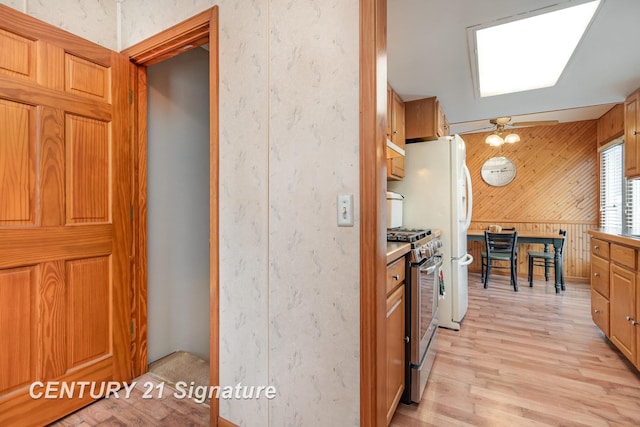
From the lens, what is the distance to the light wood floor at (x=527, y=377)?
164 centimetres

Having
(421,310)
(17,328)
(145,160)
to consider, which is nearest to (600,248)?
(421,310)

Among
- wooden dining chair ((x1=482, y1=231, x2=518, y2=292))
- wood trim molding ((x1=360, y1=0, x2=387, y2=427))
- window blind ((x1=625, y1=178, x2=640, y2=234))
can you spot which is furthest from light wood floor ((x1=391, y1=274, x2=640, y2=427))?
window blind ((x1=625, y1=178, x2=640, y2=234))

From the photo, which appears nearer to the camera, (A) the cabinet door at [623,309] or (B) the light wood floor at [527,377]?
(B) the light wood floor at [527,377]

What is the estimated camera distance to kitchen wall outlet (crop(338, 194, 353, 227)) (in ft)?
3.73

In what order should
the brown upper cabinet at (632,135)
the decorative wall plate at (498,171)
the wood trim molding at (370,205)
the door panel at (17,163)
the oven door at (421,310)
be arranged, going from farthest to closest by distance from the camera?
the decorative wall plate at (498,171), the brown upper cabinet at (632,135), the oven door at (421,310), the door panel at (17,163), the wood trim molding at (370,205)

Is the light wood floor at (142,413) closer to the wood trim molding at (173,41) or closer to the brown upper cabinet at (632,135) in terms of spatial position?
the wood trim molding at (173,41)

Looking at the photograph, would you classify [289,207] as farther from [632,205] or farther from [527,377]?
[632,205]

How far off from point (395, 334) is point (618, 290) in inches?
81.6

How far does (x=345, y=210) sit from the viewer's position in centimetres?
114

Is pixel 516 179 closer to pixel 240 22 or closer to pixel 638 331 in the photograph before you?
pixel 638 331

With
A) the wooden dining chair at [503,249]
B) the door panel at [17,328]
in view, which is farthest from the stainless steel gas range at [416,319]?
the wooden dining chair at [503,249]

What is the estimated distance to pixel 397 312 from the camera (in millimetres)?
1578

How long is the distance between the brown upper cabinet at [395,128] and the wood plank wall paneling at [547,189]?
126 inches

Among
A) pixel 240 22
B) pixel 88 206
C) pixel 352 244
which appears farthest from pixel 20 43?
pixel 352 244
